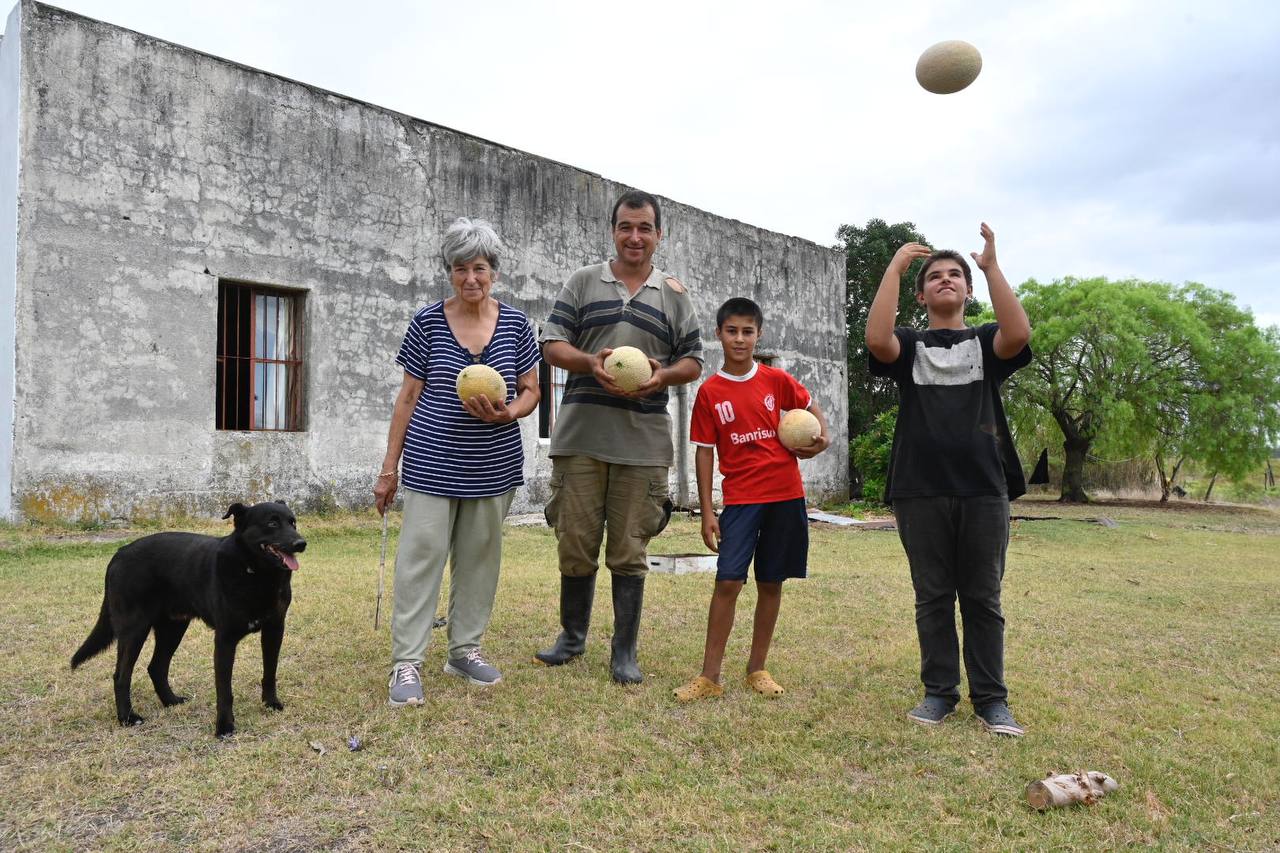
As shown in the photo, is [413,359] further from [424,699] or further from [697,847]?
[697,847]

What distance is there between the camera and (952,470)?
3.53m

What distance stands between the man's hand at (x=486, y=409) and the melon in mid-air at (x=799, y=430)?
1.24 m

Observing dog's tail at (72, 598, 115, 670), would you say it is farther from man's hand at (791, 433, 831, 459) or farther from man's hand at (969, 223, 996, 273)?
Result: man's hand at (969, 223, 996, 273)

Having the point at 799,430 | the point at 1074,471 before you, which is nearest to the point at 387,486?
the point at 799,430

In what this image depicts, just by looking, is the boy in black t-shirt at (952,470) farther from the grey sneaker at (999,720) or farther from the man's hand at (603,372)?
the man's hand at (603,372)

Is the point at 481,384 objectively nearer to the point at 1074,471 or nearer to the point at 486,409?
the point at 486,409

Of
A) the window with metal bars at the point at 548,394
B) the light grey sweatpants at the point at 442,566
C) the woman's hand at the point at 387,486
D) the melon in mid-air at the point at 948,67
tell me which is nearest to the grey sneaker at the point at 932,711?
the light grey sweatpants at the point at 442,566

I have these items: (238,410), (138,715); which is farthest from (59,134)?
(138,715)

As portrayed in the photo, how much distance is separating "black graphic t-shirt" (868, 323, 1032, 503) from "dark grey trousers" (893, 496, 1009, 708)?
0.26 feet

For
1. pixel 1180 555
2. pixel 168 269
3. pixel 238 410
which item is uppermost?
pixel 168 269

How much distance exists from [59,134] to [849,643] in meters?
9.06

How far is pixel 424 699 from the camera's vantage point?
3.63 m

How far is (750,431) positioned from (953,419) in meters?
0.88

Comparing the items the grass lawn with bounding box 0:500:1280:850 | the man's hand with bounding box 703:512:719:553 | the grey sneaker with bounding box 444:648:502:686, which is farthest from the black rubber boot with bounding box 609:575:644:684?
the grey sneaker with bounding box 444:648:502:686
